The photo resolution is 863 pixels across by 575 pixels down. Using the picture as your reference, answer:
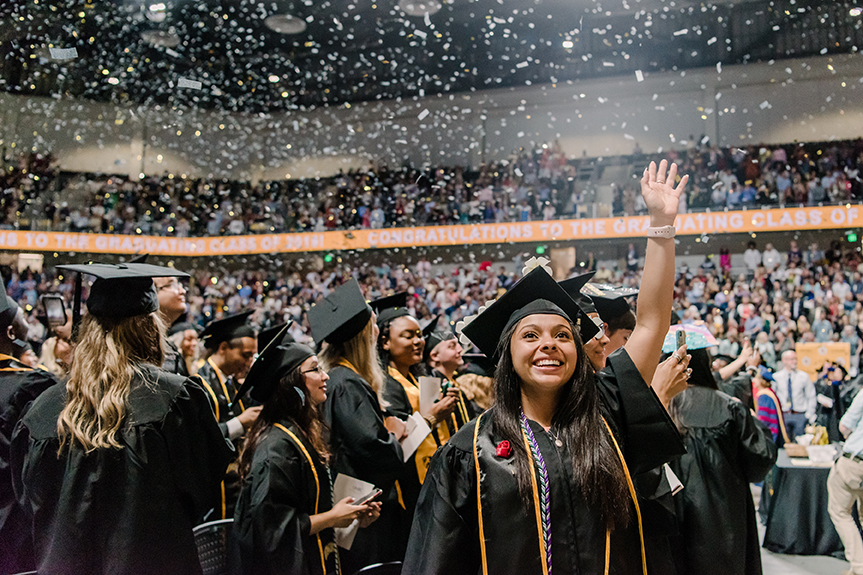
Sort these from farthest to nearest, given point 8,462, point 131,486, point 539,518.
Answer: point 8,462
point 131,486
point 539,518

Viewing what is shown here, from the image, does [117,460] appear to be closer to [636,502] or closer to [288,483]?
[288,483]

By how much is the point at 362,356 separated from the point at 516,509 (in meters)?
1.81

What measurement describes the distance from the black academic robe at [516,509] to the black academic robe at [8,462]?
6.44 feet

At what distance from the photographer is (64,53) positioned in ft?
62.6

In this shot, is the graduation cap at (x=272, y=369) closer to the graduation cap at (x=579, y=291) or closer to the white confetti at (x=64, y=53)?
the graduation cap at (x=579, y=291)

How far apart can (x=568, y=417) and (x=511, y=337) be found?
26 cm

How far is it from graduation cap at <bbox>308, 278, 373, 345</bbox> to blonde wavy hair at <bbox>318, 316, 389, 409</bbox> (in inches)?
1.3

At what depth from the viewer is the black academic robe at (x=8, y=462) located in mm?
2703

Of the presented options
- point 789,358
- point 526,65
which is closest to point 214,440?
point 789,358

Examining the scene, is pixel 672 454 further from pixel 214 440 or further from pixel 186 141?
pixel 186 141

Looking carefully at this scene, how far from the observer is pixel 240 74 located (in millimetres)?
20594

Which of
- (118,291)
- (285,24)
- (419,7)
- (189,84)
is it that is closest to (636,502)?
(118,291)

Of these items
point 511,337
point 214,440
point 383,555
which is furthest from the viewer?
point 383,555

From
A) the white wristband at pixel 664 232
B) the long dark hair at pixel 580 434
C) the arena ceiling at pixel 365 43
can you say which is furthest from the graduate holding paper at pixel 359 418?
the arena ceiling at pixel 365 43
